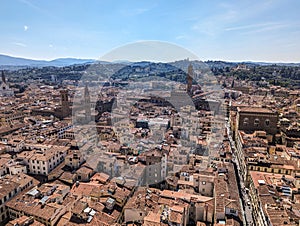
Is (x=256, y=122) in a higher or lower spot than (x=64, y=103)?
lower

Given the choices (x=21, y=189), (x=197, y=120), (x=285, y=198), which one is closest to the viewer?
(x=285, y=198)

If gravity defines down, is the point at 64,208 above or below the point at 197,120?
below

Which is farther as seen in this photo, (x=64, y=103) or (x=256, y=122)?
(x=64, y=103)

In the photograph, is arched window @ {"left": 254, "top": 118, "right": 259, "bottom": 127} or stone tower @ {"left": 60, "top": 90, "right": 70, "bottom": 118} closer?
arched window @ {"left": 254, "top": 118, "right": 259, "bottom": 127}

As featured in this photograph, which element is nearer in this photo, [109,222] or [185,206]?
[109,222]

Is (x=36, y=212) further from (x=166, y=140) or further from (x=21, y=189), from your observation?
(x=166, y=140)

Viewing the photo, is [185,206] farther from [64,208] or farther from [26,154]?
[26,154]

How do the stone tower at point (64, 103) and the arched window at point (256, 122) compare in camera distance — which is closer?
the arched window at point (256, 122)

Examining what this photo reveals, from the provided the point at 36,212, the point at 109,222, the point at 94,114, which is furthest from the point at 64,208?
the point at 94,114

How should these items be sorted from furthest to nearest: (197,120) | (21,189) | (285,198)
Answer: (197,120) → (21,189) → (285,198)

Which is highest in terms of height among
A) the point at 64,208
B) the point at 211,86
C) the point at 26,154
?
the point at 211,86

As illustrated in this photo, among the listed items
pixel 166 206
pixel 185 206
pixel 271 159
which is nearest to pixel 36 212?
pixel 166 206
